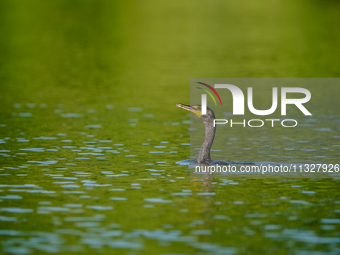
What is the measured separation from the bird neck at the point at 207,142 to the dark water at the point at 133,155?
1070mm

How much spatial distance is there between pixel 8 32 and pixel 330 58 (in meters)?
35.9

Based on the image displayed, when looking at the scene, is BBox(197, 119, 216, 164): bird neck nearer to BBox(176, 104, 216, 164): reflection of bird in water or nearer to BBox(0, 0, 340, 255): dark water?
BBox(176, 104, 216, 164): reflection of bird in water

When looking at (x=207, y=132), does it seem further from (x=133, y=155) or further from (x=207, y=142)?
(x=133, y=155)

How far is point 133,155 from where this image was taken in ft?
97.7

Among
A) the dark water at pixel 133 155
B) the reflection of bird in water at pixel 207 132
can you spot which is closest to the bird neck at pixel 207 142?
the reflection of bird in water at pixel 207 132

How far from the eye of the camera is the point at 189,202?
21.8 meters

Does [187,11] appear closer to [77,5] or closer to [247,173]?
[77,5]

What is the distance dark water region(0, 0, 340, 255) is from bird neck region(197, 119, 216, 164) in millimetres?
1070

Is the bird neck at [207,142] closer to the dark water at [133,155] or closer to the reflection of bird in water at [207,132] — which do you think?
the reflection of bird in water at [207,132]

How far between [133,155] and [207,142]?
12.6 ft

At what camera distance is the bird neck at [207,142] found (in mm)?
27109

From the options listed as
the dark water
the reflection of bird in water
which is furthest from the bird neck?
the dark water

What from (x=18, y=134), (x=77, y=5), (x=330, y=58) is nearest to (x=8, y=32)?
(x=330, y=58)

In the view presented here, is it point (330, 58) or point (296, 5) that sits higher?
point (296, 5)
